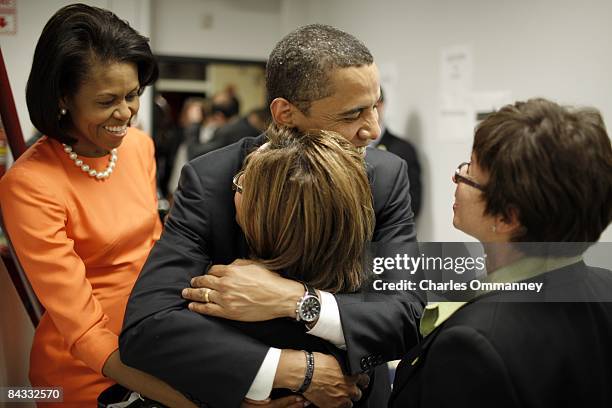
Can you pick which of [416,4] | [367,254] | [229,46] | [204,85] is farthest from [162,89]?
[367,254]

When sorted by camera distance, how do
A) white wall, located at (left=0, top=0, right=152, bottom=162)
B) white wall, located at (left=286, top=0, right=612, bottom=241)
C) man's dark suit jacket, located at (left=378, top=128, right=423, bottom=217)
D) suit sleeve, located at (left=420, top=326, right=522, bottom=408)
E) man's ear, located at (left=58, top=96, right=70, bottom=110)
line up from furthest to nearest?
man's dark suit jacket, located at (left=378, top=128, right=423, bottom=217)
white wall, located at (left=286, top=0, right=612, bottom=241)
white wall, located at (left=0, top=0, right=152, bottom=162)
man's ear, located at (left=58, top=96, right=70, bottom=110)
suit sleeve, located at (left=420, top=326, right=522, bottom=408)

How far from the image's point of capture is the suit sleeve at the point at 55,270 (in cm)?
137

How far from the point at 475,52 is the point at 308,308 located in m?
2.58

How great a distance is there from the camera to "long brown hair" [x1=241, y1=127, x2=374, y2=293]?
1085 mm

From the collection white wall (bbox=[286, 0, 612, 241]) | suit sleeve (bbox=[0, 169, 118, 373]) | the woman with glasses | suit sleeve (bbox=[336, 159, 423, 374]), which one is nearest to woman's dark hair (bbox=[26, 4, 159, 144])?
suit sleeve (bbox=[0, 169, 118, 373])

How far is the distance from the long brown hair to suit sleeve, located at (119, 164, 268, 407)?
0.15 m

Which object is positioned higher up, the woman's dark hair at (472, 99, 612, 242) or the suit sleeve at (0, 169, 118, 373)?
the woman's dark hair at (472, 99, 612, 242)

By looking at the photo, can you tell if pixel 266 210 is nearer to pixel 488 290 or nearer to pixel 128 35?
pixel 488 290

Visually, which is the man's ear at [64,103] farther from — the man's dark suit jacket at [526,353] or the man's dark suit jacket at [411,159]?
the man's dark suit jacket at [411,159]

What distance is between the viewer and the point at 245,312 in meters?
1.15

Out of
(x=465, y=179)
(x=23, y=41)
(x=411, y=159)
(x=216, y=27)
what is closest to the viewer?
(x=465, y=179)

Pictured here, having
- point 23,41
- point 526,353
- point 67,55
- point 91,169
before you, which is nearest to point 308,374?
point 526,353

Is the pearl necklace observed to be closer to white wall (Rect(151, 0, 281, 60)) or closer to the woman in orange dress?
the woman in orange dress

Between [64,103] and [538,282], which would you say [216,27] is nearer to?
[64,103]
